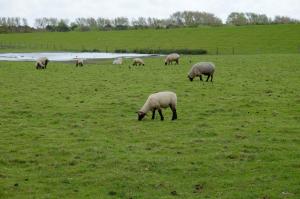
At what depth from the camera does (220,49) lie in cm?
→ 8800

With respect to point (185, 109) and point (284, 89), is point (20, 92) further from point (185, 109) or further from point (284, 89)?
point (284, 89)

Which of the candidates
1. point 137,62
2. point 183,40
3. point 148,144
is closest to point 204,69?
point 148,144

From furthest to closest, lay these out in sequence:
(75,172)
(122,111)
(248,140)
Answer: (122,111)
(248,140)
(75,172)

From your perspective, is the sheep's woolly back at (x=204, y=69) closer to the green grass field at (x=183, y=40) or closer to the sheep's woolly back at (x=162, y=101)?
the sheep's woolly back at (x=162, y=101)

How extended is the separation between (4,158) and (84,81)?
2009cm

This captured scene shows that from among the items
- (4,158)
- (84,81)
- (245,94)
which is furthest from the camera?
(84,81)

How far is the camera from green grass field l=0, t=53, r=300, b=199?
12.4 meters

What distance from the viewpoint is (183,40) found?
102938mm

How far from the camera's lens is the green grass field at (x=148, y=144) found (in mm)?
12367

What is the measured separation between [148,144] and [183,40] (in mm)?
87719

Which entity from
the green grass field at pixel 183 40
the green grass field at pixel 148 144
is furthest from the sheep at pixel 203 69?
the green grass field at pixel 183 40

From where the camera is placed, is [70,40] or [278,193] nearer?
[278,193]

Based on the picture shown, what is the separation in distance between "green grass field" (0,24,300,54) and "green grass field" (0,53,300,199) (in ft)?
192

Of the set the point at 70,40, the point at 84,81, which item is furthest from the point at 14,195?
the point at 70,40
